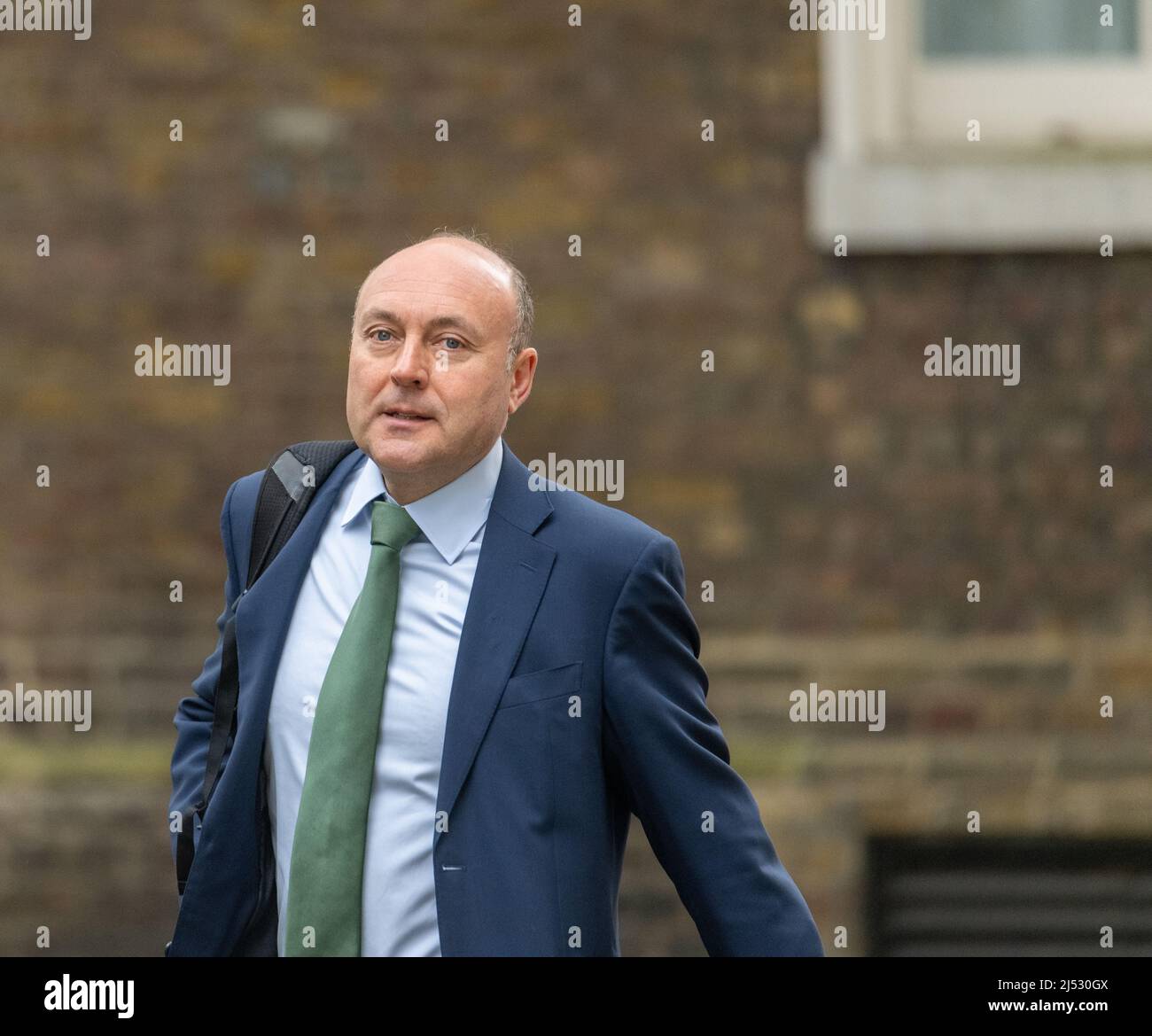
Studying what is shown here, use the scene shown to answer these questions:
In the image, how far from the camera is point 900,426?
18.6 ft

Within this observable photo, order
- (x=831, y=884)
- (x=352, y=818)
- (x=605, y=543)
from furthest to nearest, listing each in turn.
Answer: (x=831, y=884)
(x=605, y=543)
(x=352, y=818)

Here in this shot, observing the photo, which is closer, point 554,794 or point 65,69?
point 554,794

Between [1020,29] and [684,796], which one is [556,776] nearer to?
[684,796]

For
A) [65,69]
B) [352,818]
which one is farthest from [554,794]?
[65,69]

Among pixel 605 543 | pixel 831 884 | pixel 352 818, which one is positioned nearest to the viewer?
pixel 352 818

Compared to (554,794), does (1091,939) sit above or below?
below

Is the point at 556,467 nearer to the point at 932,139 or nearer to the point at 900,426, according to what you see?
the point at 900,426

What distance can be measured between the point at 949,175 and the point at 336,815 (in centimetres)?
395

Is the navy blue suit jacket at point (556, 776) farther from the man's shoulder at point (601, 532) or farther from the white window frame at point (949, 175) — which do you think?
the white window frame at point (949, 175)

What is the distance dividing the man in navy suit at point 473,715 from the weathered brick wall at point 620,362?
3.04 m

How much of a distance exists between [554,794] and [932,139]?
398 cm

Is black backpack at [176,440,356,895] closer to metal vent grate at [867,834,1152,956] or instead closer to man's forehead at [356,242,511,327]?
man's forehead at [356,242,511,327]

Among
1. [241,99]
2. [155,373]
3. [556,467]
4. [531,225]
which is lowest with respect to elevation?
[556,467]

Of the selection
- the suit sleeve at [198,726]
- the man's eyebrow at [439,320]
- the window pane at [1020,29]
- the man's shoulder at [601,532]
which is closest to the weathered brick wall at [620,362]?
the window pane at [1020,29]
